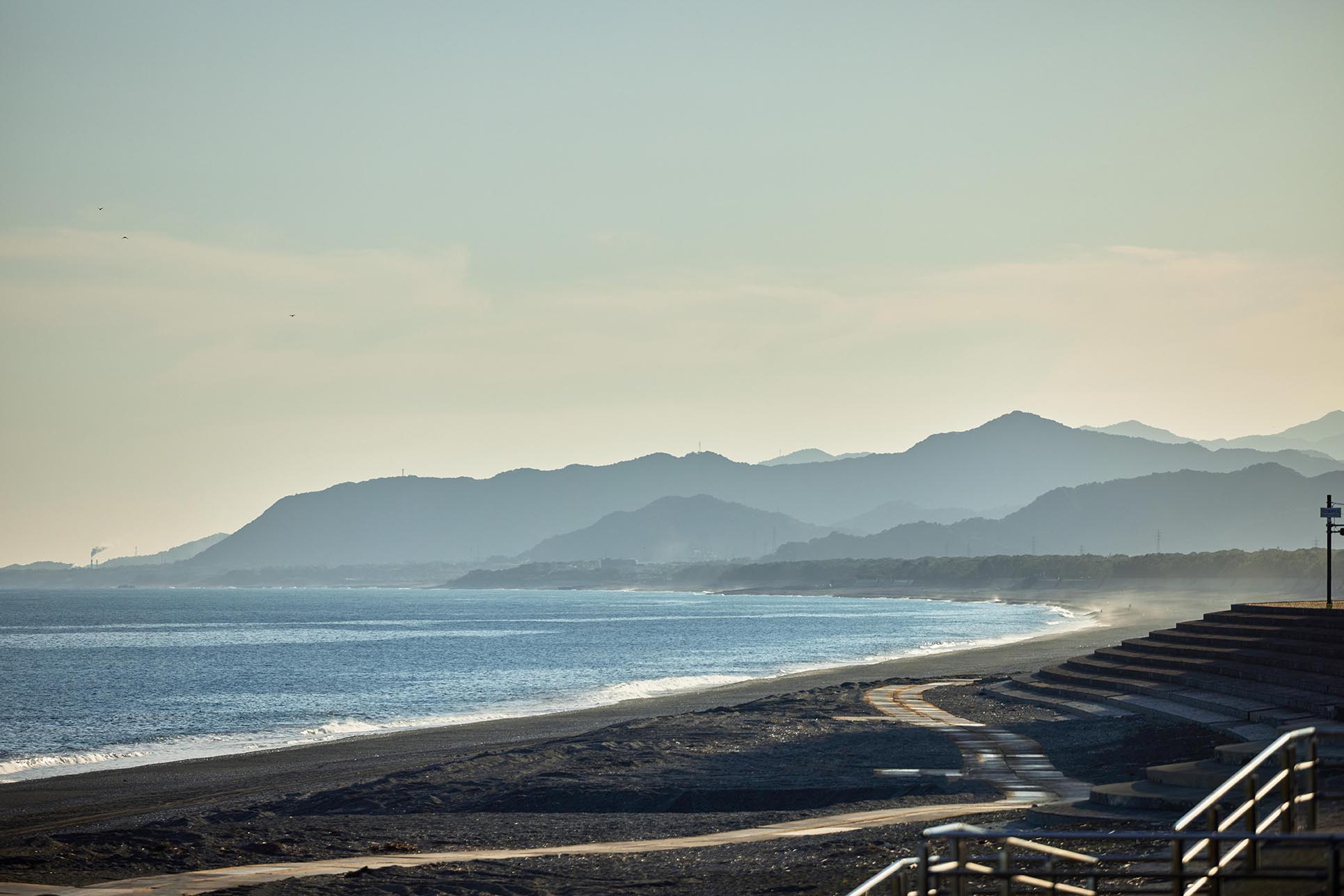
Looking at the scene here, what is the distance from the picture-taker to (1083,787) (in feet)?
65.9

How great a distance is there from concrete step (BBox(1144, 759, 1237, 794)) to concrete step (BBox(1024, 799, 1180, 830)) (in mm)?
992

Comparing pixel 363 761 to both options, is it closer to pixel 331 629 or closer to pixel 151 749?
pixel 151 749

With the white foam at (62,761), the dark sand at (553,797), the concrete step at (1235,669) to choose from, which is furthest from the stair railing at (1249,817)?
the white foam at (62,761)

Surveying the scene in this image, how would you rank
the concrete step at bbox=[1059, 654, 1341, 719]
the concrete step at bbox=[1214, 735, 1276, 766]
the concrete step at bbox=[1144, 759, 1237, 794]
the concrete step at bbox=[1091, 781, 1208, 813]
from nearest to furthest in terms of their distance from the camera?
the concrete step at bbox=[1091, 781, 1208, 813]
the concrete step at bbox=[1144, 759, 1237, 794]
the concrete step at bbox=[1214, 735, 1276, 766]
the concrete step at bbox=[1059, 654, 1341, 719]

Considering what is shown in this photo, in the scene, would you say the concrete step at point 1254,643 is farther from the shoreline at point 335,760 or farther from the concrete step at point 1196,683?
the shoreline at point 335,760

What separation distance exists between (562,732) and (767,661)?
36144mm

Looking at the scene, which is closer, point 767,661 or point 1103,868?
point 1103,868

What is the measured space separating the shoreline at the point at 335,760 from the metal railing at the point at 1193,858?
1846cm

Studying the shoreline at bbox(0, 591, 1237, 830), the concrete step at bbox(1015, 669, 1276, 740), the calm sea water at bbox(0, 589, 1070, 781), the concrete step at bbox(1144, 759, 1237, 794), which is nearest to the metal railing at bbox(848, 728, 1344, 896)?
the concrete step at bbox(1144, 759, 1237, 794)

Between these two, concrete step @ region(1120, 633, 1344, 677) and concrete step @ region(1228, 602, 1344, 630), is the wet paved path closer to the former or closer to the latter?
concrete step @ region(1120, 633, 1344, 677)

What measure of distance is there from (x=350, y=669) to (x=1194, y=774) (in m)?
61.9

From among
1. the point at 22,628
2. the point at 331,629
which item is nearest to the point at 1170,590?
the point at 331,629

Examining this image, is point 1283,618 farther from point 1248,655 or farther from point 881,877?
point 881,877

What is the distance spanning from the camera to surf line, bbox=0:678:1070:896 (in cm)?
1551
